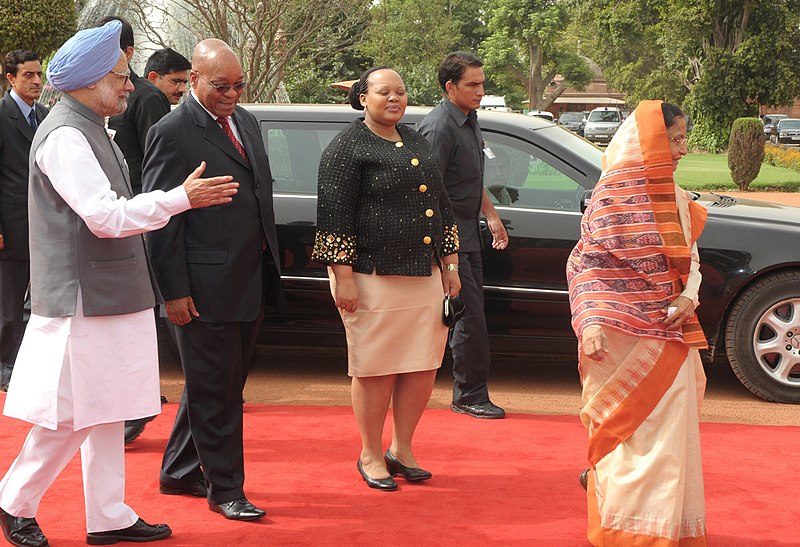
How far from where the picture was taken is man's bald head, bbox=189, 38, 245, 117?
444 cm

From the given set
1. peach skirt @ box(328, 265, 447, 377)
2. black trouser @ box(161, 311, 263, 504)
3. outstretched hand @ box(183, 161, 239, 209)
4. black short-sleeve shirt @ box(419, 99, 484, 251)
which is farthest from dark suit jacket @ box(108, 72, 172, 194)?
outstretched hand @ box(183, 161, 239, 209)

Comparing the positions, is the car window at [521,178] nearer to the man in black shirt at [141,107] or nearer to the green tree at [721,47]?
the man in black shirt at [141,107]

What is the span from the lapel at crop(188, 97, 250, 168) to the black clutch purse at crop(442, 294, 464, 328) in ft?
3.89

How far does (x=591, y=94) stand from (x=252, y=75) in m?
89.2

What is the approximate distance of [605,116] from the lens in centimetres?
5675

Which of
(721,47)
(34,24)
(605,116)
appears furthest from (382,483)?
(605,116)

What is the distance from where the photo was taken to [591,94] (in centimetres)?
10194

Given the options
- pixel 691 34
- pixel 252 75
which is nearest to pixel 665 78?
pixel 691 34

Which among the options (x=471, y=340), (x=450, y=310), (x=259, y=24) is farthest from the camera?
(x=259, y=24)

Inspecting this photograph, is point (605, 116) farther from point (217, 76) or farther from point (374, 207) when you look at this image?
point (217, 76)

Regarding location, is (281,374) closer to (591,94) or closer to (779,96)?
(779,96)

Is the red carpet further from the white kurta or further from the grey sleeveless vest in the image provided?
the grey sleeveless vest

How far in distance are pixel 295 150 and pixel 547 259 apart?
5.97ft

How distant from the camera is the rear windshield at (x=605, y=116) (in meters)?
56.5
